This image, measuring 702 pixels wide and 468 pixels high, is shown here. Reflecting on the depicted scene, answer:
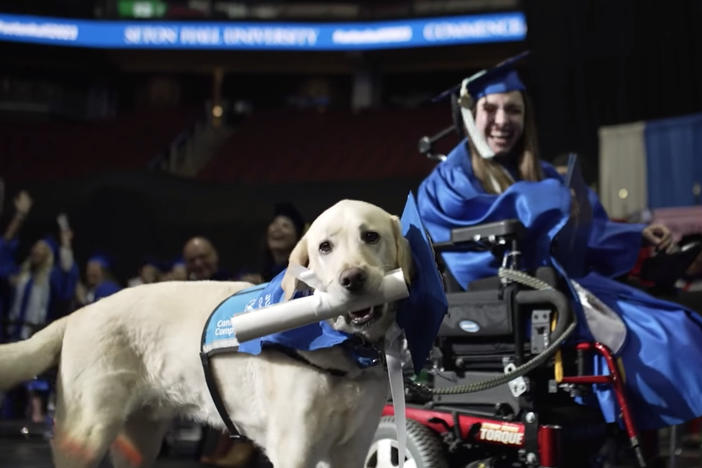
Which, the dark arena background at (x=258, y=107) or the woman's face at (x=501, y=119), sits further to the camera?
the dark arena background at (x=258, y=107)

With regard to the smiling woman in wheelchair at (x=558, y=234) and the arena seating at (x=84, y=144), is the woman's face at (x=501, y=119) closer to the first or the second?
the smiling woman in wheelchair at (x=558, y=234)

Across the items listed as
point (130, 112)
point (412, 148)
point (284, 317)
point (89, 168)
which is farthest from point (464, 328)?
point (130, 112)

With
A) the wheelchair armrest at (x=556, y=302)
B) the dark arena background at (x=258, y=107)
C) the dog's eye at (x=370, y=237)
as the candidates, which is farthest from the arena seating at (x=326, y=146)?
the dog's eye at (x=370, y=237)

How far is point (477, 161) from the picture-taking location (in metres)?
4.09

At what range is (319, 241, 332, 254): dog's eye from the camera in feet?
8.11

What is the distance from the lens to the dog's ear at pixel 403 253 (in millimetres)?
2564

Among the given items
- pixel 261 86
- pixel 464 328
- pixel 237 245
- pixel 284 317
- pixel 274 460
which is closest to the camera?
pixel 284 317

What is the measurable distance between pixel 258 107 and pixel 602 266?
23554mm

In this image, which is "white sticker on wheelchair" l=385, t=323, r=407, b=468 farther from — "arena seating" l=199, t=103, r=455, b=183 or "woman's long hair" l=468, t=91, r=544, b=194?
"arena seating" l=199, t=103, r=455, b=183

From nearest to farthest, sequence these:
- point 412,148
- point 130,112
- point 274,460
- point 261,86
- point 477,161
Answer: point 274,460
point 477,161
point 412,148
point 130,112
point 261,86

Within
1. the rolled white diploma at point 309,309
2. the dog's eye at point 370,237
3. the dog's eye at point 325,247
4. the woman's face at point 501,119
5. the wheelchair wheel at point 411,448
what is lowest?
the wheelchair wheel at point 411,448

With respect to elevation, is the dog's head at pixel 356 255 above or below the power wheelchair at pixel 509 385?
above

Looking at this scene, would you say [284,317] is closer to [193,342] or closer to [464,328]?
[193,342]

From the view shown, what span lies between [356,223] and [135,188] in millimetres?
15032
